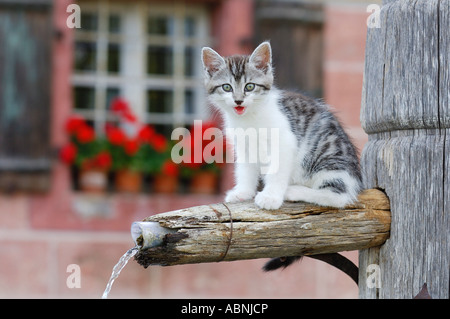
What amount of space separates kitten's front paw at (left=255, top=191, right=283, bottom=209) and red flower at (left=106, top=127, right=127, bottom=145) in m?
3.08

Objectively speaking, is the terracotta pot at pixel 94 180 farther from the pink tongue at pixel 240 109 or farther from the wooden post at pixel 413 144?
the wooden post at pixel 413 144

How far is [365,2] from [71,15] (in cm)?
218

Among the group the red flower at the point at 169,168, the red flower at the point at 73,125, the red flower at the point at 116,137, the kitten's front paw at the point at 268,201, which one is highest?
the red flower at the point at 73,125

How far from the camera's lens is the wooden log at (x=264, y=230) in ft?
5.66

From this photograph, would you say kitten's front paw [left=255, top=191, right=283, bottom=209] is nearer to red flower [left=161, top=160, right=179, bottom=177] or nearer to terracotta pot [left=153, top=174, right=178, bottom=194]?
red flower [left=161, top=160, right=179, bottom=177]

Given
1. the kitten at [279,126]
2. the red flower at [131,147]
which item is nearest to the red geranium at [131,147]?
the red flower at [131,147]

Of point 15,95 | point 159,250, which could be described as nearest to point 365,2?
point 15,95

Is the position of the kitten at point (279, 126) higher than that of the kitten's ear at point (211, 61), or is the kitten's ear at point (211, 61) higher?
the kitten's ear at point (211, 61)

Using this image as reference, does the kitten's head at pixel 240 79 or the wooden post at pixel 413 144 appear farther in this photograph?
the kitten's head at pixel 240 79

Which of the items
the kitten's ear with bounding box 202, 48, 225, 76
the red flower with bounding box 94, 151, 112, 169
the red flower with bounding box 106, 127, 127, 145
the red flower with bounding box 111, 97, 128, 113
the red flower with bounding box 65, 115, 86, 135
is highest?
the kitten's ear with bounding box 202, 48, 225, 76

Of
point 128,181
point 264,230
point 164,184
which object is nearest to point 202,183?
point 164,184

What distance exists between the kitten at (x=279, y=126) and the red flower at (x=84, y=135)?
8.68 ft

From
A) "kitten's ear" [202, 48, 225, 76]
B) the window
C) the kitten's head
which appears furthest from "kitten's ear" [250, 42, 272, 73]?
the window

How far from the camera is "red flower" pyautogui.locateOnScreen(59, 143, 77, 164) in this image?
15.9ft
